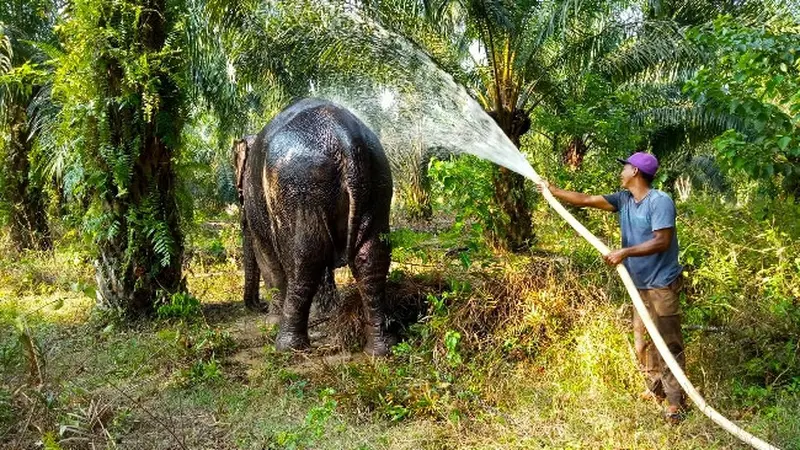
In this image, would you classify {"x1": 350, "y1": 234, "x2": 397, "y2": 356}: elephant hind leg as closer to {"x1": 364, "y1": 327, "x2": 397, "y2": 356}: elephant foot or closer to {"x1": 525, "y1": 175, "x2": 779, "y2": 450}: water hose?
{"x1": 364, "y1": 327, "x2": 397, "y2": 356}: elephant foot

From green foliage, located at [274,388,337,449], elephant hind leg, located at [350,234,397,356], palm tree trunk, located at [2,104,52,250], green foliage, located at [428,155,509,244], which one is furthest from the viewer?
palm tree trunk, located at [2,104,52,250]

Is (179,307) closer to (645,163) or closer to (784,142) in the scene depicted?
(645,163)

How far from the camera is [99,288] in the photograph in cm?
590

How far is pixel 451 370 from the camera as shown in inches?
162

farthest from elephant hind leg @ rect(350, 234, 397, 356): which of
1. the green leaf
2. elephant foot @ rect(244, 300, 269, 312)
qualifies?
the green leaf

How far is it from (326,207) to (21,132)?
702 cm

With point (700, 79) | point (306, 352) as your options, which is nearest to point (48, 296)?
point (306, 352)

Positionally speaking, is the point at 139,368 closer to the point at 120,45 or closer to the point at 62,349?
the point at 62,349

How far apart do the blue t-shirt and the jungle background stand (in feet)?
1.69

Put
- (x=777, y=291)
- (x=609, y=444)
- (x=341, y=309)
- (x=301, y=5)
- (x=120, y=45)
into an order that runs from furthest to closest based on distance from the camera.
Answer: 1. (x=301, y=5)
2. (x=120, y=45)
3. (x=341, y=309)
4. (x=777, y=291)
5. (x=609, y=444)

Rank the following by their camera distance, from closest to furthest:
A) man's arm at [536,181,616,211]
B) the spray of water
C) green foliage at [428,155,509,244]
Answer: man's arm at [536,181,616,211] < green foliage at [428,155,509,244] < the spray of water

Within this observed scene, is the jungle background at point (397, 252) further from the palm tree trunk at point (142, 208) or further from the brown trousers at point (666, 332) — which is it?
the brown trousers at point (666, 332)

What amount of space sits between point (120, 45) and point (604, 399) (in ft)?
16.0

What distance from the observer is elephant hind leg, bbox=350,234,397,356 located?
4.58m
